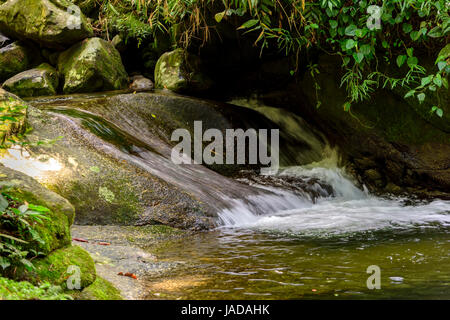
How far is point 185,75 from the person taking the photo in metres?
8.27

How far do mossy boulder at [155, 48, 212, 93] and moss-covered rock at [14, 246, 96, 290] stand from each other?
20.4 ft

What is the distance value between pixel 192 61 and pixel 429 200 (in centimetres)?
488

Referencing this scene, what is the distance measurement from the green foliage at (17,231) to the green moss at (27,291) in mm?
104

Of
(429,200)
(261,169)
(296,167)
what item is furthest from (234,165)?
(429,200)

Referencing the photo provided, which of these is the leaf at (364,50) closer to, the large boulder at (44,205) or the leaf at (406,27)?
the leaf at (406,27)

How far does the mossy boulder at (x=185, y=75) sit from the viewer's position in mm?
8266

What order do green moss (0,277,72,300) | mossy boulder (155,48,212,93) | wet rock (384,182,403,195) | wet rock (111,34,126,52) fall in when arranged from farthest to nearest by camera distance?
wet rock (111,34,126,52) → mossy boulder (155,48,212,93) → wet rock (384,182,403,195) → green moss (0,277,72,300)

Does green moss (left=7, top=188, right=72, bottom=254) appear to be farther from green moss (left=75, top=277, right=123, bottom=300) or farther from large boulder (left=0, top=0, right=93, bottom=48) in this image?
A: large boulder (left=0, top=0, right=93, bottom=48)

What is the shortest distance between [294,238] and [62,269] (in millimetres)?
2218

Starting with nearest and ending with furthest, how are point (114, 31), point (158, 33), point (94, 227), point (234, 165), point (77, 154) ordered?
point (94, 227), point (77, 154), point (234, 165), point (158, 33), point (114, 31)

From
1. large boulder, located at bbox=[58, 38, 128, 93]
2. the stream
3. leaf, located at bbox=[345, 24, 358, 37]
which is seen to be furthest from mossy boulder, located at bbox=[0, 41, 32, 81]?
leaf, located at bbox=[345, 24, 358, 37]

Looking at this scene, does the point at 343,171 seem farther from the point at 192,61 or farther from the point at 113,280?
the point at 113,280

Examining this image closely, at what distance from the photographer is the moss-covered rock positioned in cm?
196

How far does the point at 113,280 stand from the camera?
2.52 m
